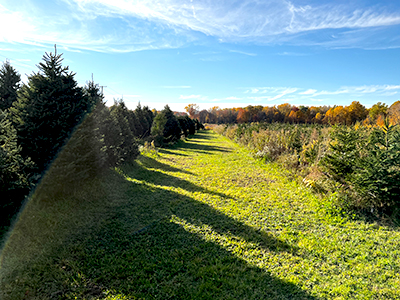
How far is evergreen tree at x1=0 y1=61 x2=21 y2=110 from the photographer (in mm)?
10312

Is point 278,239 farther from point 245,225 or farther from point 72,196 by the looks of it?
point 72,196

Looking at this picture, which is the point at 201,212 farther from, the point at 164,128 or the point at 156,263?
the point at 164,128

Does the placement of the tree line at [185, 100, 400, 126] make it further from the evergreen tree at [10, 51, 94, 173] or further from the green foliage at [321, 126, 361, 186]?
the evergreen tree at [10, 51, 94, 173]

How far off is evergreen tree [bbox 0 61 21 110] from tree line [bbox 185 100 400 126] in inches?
617

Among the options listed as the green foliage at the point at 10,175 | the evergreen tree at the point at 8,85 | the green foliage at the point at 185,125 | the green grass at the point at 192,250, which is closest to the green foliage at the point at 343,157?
the green grass at the point at 192,250

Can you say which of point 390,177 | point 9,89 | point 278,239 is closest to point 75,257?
point 278,239

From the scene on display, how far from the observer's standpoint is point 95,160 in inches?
275

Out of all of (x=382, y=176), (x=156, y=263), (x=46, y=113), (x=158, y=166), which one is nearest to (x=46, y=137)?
(x=46, y=113)

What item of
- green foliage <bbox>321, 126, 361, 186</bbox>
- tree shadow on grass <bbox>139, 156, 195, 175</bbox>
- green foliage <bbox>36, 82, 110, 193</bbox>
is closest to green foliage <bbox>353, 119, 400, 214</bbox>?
green foliage <bbox>321, 126, 361, 186</bbox>

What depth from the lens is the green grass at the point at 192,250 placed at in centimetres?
346

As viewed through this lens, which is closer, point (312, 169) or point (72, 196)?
point (72, 196)

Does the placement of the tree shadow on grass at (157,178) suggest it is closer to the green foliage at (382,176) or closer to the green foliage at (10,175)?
the green foliage at (382,176)

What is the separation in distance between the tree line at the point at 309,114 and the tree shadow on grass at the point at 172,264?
6.05 meters

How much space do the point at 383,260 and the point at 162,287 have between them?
4218 mm
